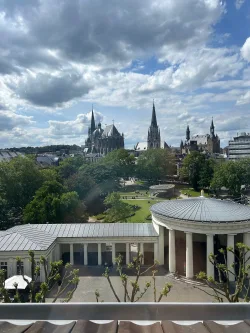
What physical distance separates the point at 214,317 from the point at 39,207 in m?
44.5

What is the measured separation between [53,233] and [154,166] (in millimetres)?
85597

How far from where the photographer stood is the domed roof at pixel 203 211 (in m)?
30.3

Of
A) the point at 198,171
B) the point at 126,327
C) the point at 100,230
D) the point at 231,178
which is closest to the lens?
the point at 126,327

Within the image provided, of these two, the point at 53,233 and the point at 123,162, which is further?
the point at 123,162

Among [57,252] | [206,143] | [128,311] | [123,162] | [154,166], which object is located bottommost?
[57,252]

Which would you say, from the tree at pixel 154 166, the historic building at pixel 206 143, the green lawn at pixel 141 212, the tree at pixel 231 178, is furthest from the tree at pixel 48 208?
the historic building at pixel 206 143

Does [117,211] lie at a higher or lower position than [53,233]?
lower

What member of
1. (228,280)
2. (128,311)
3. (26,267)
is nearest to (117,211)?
(26,267)

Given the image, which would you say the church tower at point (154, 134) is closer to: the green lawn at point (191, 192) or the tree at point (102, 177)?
the green lawn at point (191, 192)

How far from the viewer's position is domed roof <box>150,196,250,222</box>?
30281 mm

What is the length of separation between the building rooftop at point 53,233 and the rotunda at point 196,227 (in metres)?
2.91

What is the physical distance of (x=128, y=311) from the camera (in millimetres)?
6336

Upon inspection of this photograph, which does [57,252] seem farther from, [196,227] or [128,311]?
[128,311]

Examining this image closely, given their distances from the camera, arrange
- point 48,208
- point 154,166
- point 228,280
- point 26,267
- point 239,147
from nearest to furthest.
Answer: point 228,280 < point 26,267 < point 48,208 < point 154,166 < point 239,147
